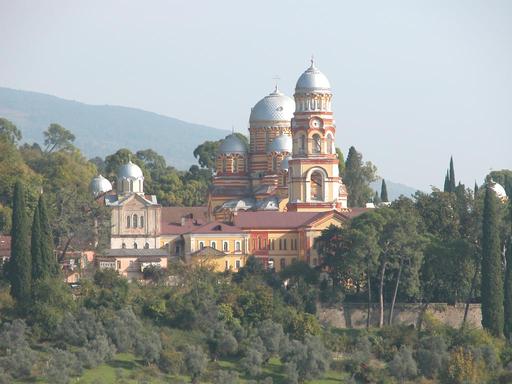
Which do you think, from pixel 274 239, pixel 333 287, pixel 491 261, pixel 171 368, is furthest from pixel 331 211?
pixel 171 368

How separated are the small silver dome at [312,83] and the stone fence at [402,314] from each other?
57.7 feet

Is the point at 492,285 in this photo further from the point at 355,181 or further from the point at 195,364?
the point at 355,181

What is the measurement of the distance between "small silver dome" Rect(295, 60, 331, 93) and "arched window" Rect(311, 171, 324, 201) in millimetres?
4400

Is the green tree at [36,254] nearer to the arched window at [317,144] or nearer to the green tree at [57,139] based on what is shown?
the arched window at [317,144]

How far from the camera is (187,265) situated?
81812mm

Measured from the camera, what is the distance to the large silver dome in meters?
101

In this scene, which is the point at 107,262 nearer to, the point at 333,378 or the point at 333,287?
the point at 333,287

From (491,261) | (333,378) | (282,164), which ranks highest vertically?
(282,164)

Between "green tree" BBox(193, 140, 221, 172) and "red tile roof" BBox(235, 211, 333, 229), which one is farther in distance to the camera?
Answer: "green tree" BBox(193, 140, 221, 172)

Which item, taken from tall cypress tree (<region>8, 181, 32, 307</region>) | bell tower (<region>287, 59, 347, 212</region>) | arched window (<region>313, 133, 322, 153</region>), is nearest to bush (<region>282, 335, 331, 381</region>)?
tall cypress tree (<region>8, 181, 32, 307</region>)

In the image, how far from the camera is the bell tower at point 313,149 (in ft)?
307

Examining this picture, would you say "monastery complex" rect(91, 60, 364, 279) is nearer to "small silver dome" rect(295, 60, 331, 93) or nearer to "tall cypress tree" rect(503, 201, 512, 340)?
"small silver dome" rect(295, 60, 331, 93)

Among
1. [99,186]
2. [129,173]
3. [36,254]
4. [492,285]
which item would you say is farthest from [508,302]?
[99,186]

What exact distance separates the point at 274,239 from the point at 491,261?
17.5m
